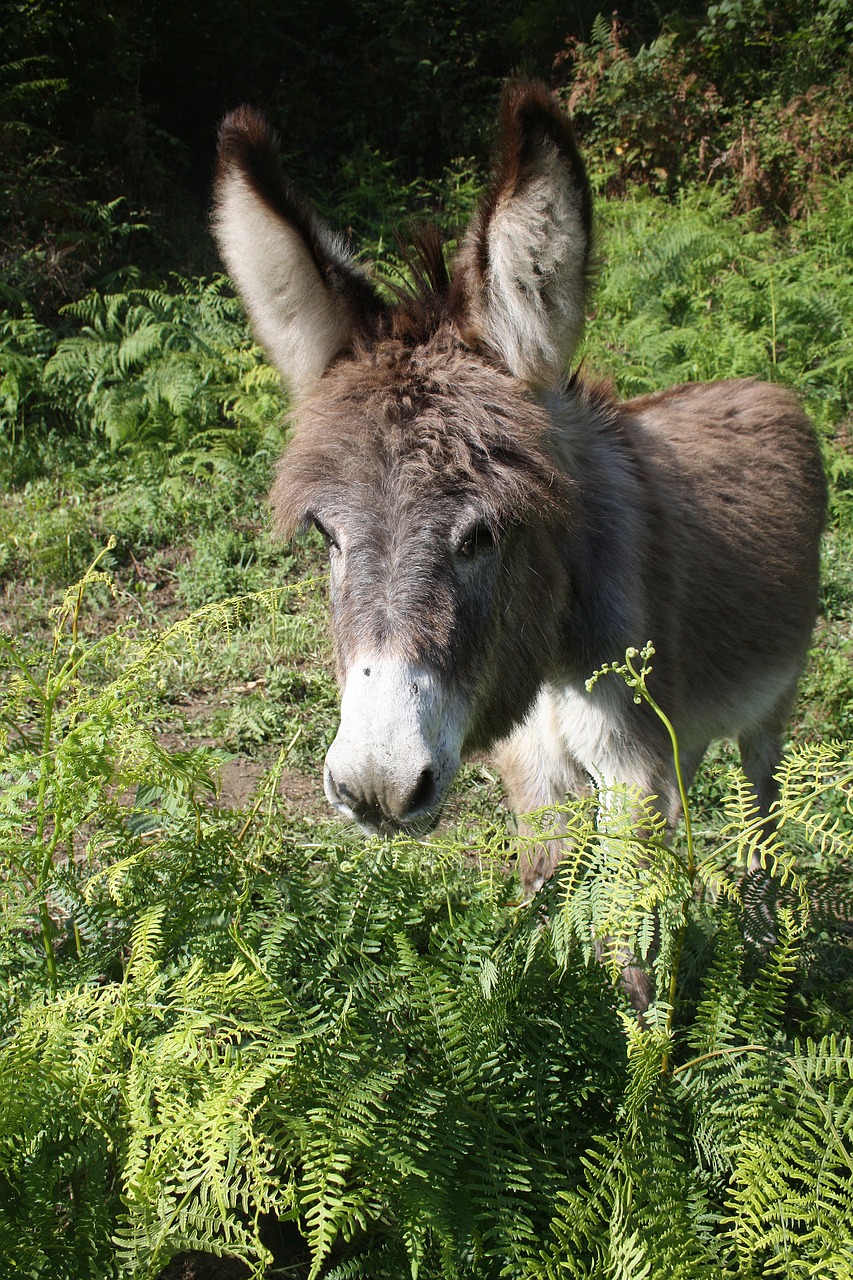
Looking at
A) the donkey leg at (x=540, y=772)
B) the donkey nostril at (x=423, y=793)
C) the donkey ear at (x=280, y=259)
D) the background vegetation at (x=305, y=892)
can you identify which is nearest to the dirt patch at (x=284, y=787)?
the background vegetation at (x=305, y=892)

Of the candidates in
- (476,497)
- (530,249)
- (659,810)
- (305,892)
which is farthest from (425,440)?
(659,810)

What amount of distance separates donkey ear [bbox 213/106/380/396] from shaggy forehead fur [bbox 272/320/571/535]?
0.68ft

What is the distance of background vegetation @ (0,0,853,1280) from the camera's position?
1.63 meters

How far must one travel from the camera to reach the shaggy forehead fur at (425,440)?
2268 millimetres

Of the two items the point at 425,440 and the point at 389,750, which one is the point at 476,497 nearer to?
the point at 425,440

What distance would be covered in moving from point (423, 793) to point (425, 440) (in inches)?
36.1

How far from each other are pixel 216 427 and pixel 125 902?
559 cm

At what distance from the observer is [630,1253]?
4.95ft

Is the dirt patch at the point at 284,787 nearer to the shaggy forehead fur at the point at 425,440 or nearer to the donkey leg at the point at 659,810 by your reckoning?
the donkey leg at the point at 659,810

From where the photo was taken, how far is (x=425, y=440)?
89.4 inches

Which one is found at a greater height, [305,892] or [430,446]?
[430,446]

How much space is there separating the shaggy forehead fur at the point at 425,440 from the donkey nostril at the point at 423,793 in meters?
0.72

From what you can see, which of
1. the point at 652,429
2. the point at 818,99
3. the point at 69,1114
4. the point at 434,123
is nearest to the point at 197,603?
the point at 652,429

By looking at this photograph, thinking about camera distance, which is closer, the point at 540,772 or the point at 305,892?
the point at 305,892
